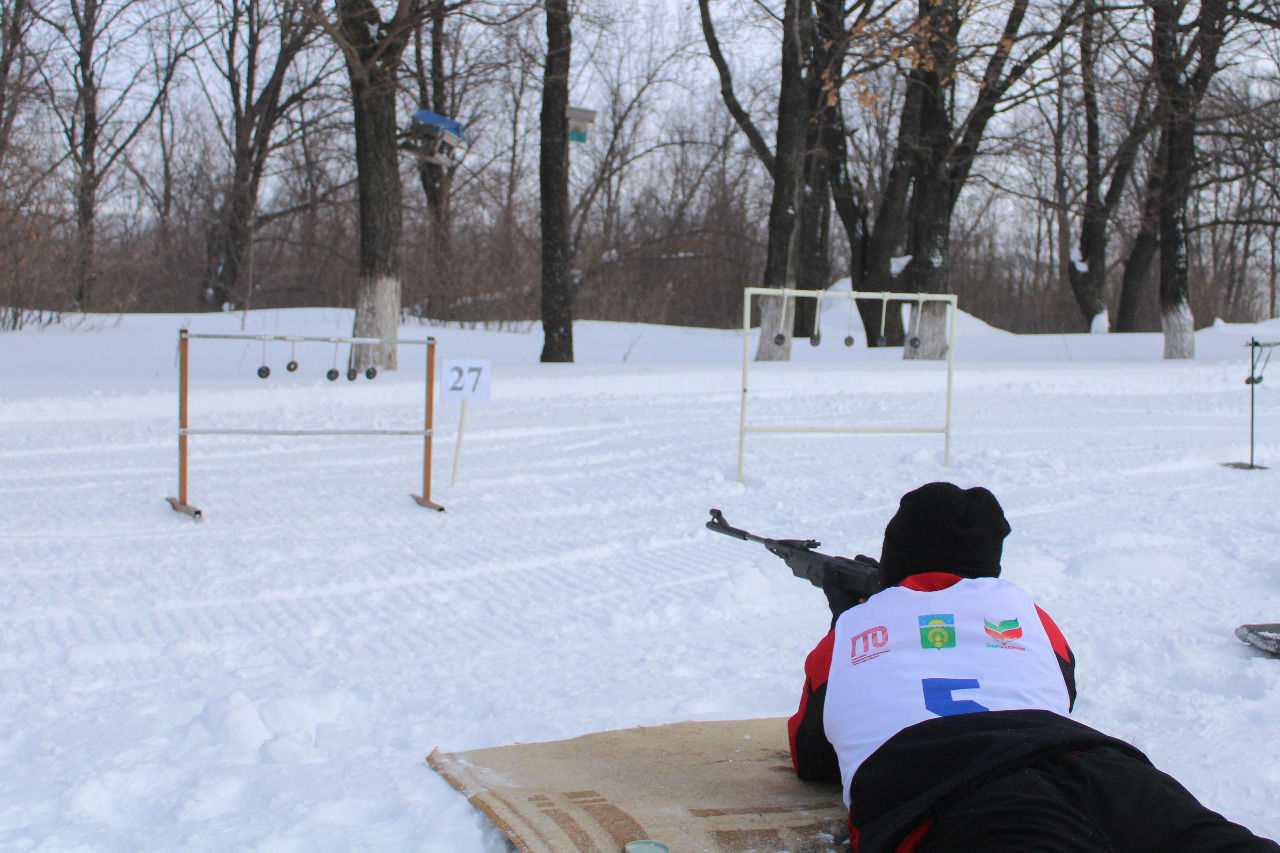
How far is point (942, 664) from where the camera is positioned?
8.34 feet

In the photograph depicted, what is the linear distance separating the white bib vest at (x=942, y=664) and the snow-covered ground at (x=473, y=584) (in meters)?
1.04

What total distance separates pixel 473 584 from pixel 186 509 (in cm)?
247

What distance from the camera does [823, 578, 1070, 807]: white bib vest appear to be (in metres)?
2.50

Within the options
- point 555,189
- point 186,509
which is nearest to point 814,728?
point 186,509

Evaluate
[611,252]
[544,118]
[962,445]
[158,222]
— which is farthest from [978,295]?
[962,445]

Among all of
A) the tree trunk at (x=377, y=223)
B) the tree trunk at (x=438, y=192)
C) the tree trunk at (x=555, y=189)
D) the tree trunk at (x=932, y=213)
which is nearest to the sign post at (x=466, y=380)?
the tree trunk at (x=377, y=223)

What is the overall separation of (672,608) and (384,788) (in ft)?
7.64

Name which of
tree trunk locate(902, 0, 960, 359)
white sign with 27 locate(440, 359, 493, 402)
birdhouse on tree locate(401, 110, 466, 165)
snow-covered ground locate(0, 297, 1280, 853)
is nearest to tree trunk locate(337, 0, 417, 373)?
birdhouse on tree locate(401, 110, 466, 165)

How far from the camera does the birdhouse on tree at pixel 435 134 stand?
14805 mm

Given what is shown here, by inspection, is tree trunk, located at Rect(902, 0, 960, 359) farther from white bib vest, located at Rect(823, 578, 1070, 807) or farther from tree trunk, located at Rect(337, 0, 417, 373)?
white bib vest, located at Rect(823, 578, 1070, 807)

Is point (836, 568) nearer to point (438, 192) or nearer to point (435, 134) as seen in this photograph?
point (435, 134)

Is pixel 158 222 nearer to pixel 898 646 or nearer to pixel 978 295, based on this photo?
pixel 978 295

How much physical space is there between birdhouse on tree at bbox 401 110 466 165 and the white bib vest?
12696 millimetres

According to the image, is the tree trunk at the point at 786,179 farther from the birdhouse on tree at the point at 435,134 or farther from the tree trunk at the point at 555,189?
the birdhouse on tree at the point at 435,134
